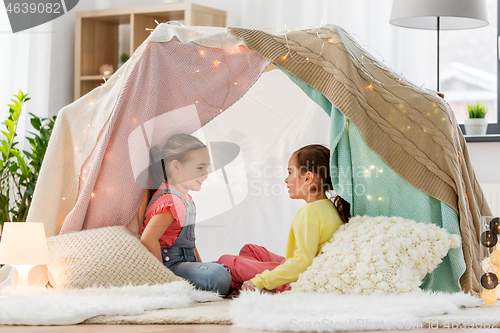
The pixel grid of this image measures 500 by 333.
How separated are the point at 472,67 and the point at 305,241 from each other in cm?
183

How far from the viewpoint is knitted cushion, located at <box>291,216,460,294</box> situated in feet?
4.37

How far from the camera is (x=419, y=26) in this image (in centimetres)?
247

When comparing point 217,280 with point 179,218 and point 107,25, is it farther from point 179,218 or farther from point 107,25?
point 107,25

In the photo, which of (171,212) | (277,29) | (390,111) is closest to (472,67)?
(277,29)

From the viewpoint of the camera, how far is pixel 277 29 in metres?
2.83

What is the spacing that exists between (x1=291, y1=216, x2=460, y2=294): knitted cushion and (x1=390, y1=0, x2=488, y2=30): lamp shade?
3.99 feet

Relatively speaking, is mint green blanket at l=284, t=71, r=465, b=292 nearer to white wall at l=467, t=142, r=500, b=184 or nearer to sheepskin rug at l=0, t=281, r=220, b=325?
sheepskin rug at l=0, t=281, r=220, b=325

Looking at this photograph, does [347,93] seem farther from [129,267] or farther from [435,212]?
[129,267]

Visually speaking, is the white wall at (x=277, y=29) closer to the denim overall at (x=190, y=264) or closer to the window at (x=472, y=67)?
the window at (x=472, y=67)

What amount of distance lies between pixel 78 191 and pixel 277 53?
74 cm

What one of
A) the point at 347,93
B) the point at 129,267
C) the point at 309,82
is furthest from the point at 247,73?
the point at 129,267

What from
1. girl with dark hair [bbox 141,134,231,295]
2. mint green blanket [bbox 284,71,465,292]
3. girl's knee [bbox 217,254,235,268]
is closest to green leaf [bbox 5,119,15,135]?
girl with dark hair [bbox 141,134,231,295]

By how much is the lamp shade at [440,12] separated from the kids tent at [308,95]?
2.62 ft

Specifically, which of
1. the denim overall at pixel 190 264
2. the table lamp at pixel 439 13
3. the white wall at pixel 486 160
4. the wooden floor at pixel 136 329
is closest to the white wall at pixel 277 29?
the white wall at pixel 486 160
